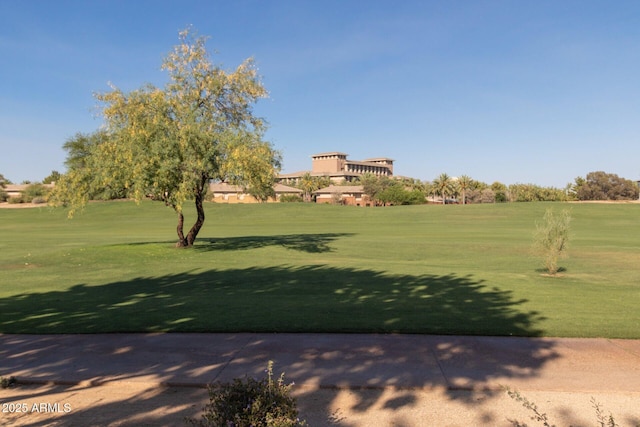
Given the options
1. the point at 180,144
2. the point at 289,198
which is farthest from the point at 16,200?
the point at 180,144

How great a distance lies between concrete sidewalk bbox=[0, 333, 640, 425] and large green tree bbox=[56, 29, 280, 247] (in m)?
14.2

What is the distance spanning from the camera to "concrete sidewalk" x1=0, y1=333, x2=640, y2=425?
580 centimetres

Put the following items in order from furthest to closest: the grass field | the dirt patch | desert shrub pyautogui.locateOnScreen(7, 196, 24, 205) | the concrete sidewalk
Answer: desert shrub pyautogui.locateOnScreen(7, 196, 24, 205) < the grass field < the concrete sidewalk < the dirt patch

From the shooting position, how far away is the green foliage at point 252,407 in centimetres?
371

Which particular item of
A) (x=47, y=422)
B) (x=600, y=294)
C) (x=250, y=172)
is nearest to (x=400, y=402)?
(x=47, y=422)

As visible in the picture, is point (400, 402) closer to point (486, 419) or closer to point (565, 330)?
point (486, 419)

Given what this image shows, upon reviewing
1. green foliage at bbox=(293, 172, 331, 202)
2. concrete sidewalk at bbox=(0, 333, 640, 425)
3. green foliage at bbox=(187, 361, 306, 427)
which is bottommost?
concrete sidewalk at bbox=(0, 333, 640, 425)

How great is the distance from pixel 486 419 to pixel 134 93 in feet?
78.5

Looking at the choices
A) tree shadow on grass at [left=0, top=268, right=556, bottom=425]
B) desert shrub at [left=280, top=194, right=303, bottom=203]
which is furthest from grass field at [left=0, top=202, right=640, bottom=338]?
desert shrub at [left=280, top=194, right=303, bottom=203]

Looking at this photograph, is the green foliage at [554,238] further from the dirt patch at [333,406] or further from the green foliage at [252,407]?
the green foliage at [252,407]

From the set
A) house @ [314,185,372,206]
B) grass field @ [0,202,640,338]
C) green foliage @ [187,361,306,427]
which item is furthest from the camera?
house @ [314,185,372,206]

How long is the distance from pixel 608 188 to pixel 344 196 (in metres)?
67.7

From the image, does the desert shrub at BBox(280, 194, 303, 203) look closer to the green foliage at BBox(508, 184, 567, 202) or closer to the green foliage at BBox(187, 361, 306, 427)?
the green foliage at BBox(508, 184, 567, 202)

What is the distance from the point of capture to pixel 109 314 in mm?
10000
